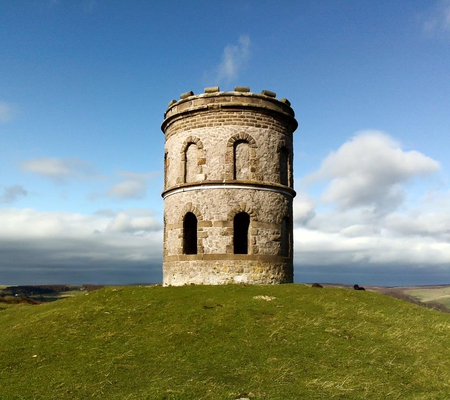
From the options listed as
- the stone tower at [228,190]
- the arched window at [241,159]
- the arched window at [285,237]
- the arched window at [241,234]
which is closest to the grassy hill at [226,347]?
the stone tower at [228,190]

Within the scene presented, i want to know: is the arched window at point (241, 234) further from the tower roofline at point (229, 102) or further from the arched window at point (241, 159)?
the tower roofline at point (229, 102)

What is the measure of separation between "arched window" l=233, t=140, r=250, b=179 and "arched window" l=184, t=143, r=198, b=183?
2.05m

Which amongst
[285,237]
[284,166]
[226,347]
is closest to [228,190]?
[284,166]

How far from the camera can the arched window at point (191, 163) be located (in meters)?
21.3

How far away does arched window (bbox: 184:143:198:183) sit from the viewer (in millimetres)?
21266

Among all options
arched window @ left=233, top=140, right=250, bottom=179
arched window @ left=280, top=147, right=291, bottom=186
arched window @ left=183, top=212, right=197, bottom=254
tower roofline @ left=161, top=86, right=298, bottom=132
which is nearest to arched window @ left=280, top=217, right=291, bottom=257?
arched window @ left=280, top=147, right=291, bottom=186

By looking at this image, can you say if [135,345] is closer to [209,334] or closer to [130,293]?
[209,334]

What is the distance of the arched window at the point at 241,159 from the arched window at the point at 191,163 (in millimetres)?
2053

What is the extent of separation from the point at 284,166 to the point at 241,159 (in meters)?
2.81

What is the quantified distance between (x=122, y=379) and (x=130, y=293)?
801 centimetres

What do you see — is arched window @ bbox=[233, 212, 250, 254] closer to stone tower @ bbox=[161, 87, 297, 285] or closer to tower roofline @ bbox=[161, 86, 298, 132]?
stone tower @ bbox=[161, 87, 297, 285]

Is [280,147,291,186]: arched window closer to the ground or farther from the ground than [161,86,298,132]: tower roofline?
closer to the ground

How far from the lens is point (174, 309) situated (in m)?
14.9

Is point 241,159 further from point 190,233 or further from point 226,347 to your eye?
point 226,347
